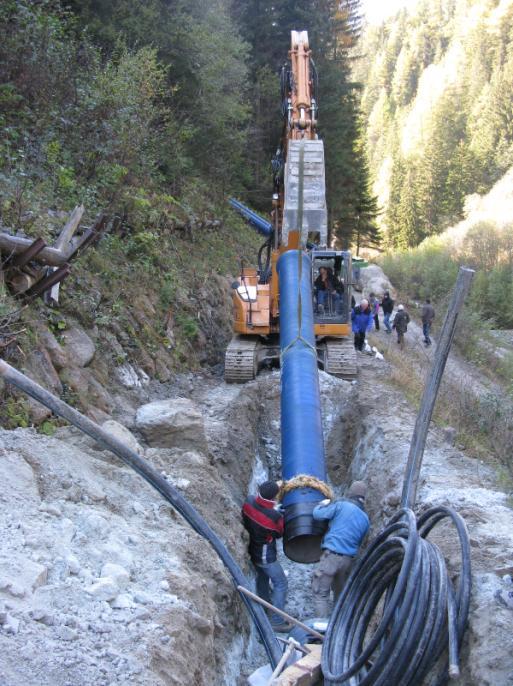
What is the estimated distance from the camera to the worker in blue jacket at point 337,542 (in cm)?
607

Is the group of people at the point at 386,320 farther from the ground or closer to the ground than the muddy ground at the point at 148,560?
farther from the ground

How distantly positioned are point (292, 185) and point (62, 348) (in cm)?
393

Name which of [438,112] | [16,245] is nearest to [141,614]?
[16,245]

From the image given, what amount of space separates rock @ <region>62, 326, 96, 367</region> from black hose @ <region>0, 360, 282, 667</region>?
2741 mm

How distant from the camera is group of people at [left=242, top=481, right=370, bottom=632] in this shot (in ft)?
20.0

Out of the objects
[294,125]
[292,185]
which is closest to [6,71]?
[294,125]

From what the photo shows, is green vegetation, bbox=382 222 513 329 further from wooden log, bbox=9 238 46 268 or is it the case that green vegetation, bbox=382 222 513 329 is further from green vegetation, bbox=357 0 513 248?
wooden log, bbox=9 238 46 268

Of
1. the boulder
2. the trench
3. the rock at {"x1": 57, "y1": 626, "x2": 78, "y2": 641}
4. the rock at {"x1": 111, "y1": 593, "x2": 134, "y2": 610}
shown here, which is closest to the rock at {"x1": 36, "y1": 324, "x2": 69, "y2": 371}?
the trench

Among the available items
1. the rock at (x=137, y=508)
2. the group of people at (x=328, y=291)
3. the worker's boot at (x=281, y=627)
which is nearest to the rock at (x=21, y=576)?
the rock at (x=137, y=508)

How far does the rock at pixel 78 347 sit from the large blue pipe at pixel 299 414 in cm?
252

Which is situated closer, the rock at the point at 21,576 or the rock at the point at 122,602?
the rock at the point at 21,576

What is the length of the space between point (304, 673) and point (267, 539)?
2.00 metres

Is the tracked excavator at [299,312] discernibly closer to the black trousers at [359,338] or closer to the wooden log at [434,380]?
the wooden log at [434,380]

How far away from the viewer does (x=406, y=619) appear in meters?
4.09
